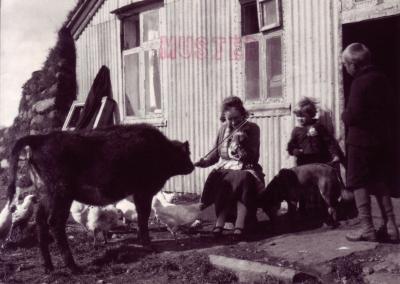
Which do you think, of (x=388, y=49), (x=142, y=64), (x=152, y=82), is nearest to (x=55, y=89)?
(x=142, y=64)

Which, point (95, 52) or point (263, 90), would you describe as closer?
point (263, 90)

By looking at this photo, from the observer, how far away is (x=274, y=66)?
9516mm

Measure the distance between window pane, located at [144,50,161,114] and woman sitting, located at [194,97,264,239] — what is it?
515 centimetres

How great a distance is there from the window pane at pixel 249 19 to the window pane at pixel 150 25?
2.84 m

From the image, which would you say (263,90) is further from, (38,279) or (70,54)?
(70,54)

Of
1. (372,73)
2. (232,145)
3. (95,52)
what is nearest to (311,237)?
(232,145)

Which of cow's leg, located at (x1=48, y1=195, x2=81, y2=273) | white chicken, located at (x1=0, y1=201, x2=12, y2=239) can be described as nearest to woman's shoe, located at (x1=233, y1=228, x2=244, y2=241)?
cow's leg, located at (x1=48, y1=195, x2=81, y2=273)

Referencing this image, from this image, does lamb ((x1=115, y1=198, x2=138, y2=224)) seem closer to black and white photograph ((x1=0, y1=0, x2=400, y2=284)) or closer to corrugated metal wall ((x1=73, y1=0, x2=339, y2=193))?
black and white photograph ((x1=0, y1=0, x2=400, y2=284))

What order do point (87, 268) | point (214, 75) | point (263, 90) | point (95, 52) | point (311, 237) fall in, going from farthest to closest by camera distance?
point (95, 52)
point (214, 75)
point (263, 90)
point (311, 237)
point (87, 268)

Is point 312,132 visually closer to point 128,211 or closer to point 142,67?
point 128,211

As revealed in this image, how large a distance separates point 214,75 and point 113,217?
158 inches

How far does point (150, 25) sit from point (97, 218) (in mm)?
6189

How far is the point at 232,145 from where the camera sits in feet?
24.2

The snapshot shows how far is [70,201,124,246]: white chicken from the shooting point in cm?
738
